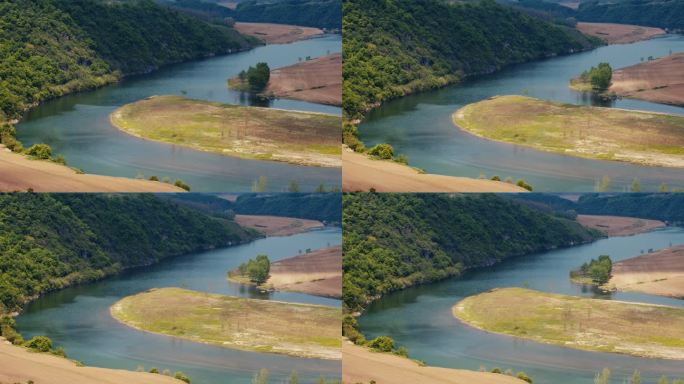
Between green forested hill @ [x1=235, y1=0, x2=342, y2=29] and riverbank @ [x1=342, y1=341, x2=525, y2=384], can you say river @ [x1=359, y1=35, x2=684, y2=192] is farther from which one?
riverbank @ [x1=342, y1=341, x2=525, y2=384]

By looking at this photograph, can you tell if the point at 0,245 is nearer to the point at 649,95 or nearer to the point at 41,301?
the point at 41,301

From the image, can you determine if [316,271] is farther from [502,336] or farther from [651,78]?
[651,78]

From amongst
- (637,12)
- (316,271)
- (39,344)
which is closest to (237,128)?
(316,271)

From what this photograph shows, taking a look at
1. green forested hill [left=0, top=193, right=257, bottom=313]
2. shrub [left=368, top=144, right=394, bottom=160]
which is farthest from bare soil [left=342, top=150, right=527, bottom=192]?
green forested hill [left=0, top=193, right=257, bottom=313]

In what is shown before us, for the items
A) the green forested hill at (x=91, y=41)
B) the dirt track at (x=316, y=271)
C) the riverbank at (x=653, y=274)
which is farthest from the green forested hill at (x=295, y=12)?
the riverbank at (x=653, y=274)

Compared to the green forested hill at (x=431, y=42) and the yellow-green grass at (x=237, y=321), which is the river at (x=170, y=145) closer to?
the green forested hill at (x=431, y=42)

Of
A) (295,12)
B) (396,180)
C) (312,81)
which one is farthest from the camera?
(295,12)
